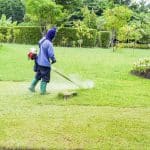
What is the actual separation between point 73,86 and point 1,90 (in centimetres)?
164

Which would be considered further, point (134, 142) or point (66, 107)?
point (66, 107)

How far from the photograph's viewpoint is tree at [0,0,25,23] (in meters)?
51.0

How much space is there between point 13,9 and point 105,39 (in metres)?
18.7

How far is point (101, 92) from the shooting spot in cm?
1099

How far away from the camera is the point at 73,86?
37.2 ft

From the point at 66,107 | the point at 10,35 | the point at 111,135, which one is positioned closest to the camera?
the point at 111,135

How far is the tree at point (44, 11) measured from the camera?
36156 millimetres

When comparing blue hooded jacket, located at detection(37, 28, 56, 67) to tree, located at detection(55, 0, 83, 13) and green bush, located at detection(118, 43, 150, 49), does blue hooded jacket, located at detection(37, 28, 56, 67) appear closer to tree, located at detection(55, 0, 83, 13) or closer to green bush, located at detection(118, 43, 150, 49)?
green bush, located at detection(118, 43, 150, 49)

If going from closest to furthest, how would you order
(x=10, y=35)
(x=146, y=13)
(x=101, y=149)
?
(x=101, y=149), (x=10, y=35), (x=146, y=13)

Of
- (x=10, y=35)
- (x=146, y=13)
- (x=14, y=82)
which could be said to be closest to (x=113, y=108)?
(x=14, y=82)

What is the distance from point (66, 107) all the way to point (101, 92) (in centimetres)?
209

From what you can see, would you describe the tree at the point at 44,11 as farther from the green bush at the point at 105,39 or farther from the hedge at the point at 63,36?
the green bush at the point at 105,39

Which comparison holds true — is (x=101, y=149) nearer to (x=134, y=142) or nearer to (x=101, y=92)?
(x=134, y=142)

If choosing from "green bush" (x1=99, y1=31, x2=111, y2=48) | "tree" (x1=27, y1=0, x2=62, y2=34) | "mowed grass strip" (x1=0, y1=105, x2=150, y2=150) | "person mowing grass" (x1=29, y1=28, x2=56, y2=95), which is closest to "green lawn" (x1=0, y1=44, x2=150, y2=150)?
"mowed grass strip" (x1=0, y1=105, x2=150, y2=150)
